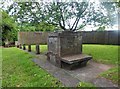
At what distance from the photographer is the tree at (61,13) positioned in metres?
7.52

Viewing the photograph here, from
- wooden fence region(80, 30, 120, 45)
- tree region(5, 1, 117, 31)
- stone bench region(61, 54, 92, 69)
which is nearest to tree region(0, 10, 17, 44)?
wooden fence region(80, 30, 120, 45)

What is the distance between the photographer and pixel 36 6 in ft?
25.9

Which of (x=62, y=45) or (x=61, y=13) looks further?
(x=61, y=13)

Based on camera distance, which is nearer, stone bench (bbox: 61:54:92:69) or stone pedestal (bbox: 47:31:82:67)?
stone bench (bbox: 61:54:92:69)

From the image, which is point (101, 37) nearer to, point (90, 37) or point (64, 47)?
point (90, 37)

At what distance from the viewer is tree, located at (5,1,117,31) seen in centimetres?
752

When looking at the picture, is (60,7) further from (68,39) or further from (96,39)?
(96,39)

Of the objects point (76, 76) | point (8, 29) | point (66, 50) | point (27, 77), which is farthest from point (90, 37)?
point (27, 77)

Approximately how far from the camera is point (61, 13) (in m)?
7.54

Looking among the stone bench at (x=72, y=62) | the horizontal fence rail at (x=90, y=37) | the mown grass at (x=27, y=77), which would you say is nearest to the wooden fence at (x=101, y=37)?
the horizontal fence rail at (x=90, y=37)

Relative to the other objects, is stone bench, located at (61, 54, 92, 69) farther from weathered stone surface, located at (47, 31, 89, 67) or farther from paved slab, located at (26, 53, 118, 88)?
paved slab, located at (26, 53, 118, 88)

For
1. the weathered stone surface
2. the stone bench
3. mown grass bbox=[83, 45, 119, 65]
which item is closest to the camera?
the stone bench

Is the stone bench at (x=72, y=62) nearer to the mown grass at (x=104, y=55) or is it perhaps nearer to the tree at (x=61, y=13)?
the mown grass at (x=104, y=55)

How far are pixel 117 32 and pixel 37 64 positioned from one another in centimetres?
1052
